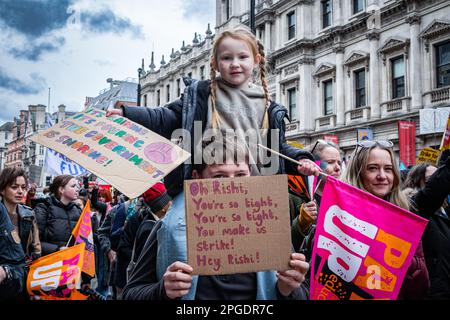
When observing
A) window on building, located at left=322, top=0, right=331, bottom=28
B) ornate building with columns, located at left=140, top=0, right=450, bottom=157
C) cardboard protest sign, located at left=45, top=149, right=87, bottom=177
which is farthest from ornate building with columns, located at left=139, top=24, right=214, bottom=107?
cardboard protest sign, located at left=45, top=149, right=87, bottom=177

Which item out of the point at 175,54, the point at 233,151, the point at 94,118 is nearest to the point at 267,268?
the point at 233,151

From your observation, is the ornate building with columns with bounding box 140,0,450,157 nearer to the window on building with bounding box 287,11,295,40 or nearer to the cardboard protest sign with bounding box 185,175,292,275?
the window on building with bounding box 287,11,295,40

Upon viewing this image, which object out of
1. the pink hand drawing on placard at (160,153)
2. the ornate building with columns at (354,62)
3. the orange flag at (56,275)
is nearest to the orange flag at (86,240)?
the orange flag at (56,275)

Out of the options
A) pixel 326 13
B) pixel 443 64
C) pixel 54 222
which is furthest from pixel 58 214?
pixel 326 13

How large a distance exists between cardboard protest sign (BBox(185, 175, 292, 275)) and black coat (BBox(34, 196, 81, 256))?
4.24 meters

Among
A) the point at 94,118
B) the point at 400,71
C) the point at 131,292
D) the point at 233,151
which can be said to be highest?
the point at 400,71

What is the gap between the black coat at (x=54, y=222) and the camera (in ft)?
18.1

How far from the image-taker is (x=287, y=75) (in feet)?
84.3

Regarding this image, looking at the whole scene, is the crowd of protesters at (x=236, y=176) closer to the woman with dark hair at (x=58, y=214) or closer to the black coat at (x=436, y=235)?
the black coat at (x=436, y=235)

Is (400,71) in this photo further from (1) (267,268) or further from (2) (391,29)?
(1) (267,268)

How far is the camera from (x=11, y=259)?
3371 millimetres

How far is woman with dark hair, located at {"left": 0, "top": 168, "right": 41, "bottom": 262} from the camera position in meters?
4.13

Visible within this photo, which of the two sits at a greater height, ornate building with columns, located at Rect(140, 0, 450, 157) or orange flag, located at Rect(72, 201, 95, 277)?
ornate building with columns, located at Rect(140, 0, 450, 157)

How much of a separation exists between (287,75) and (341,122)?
513 cm
